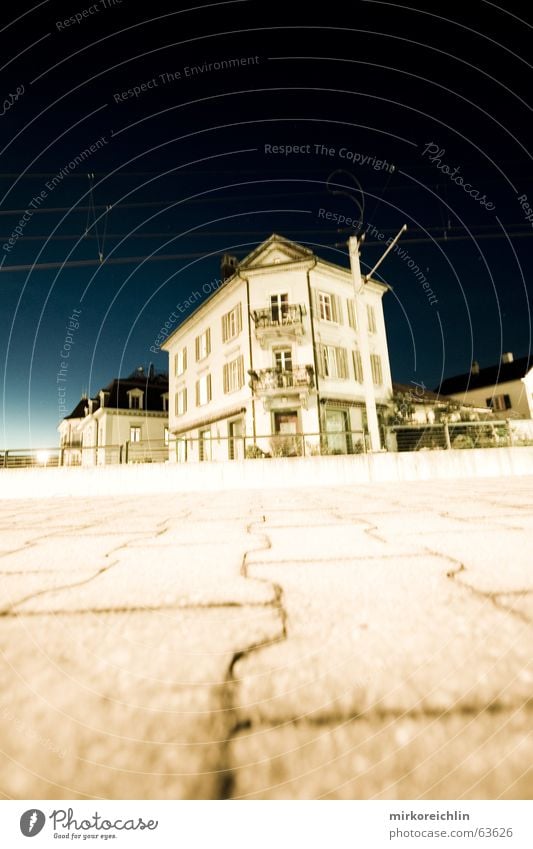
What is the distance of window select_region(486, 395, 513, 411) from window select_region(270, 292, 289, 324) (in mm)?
23651

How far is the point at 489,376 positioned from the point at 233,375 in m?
28.9

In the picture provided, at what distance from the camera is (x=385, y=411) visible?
17.6 metres

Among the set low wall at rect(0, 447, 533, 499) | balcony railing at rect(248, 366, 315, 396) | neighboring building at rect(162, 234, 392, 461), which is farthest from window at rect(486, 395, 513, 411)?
low wall at rect(0, 447, 533, 499)

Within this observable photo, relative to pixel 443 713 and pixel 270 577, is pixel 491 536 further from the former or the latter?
pixel 443 713

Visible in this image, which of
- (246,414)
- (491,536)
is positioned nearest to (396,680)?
(491,536)

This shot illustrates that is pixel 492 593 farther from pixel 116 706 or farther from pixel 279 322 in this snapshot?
pixel 279 322

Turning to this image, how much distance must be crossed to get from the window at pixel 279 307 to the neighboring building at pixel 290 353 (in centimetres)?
5

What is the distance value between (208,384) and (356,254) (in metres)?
11.8

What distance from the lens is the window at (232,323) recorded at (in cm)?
1734

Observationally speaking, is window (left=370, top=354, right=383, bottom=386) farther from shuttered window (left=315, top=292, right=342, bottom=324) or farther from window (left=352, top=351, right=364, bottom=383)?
shuttered window (left=315, top=292, right=342, bottom=324)

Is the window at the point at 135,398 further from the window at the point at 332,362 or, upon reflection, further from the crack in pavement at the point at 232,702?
the crack in pavement at the point at 232,702

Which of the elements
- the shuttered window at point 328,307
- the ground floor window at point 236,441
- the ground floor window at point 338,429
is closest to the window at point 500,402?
the ground floor window at point 338,429

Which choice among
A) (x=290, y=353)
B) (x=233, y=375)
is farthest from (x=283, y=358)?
(x=233, y=375)

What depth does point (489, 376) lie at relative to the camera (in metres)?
Result: 33.9
